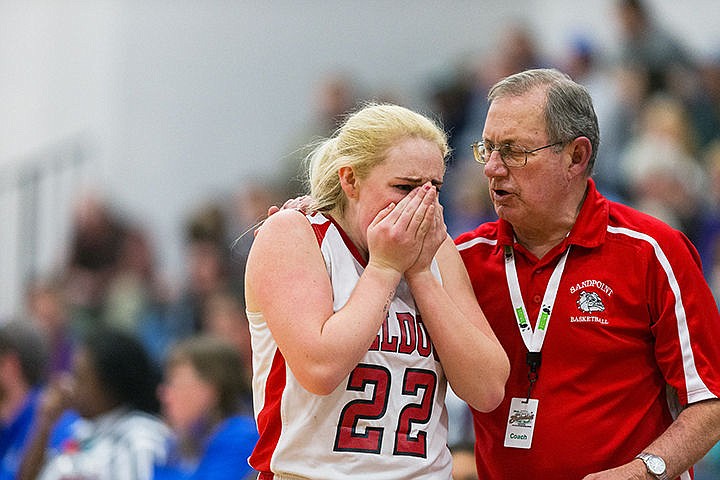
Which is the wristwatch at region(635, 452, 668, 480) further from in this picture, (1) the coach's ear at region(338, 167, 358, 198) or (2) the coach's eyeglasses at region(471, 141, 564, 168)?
(1) the coach's ear at region(338, 167, 358, 198)

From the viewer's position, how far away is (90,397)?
636 centimetres

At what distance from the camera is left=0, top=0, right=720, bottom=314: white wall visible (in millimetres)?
12445

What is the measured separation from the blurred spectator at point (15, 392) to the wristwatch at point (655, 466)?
170 inches

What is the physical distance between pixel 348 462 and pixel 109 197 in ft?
30.5

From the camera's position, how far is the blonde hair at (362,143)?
11.8 ft

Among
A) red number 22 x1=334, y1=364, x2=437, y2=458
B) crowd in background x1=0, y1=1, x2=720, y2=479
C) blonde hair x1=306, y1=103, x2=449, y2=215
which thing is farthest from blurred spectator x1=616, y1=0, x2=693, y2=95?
red number 22 x1=334, y1=364, x2=437, y2=458

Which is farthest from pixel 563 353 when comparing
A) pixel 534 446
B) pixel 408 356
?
pixel 408 356

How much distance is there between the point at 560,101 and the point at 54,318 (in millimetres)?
7544

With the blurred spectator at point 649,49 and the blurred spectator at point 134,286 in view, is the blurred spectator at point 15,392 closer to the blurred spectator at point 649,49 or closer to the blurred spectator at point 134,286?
the blurred spectator at point 134,286

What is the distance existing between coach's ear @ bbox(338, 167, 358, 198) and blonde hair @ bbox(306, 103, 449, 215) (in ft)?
0.06

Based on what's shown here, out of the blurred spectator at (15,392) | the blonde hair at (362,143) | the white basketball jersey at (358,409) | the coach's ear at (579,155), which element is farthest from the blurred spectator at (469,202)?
the white basketball jersey at (358,409)

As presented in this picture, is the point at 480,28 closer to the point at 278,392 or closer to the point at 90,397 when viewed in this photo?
the point at 90,397

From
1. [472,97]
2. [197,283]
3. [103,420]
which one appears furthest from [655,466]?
[472,97]

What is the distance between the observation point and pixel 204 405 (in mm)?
5789
